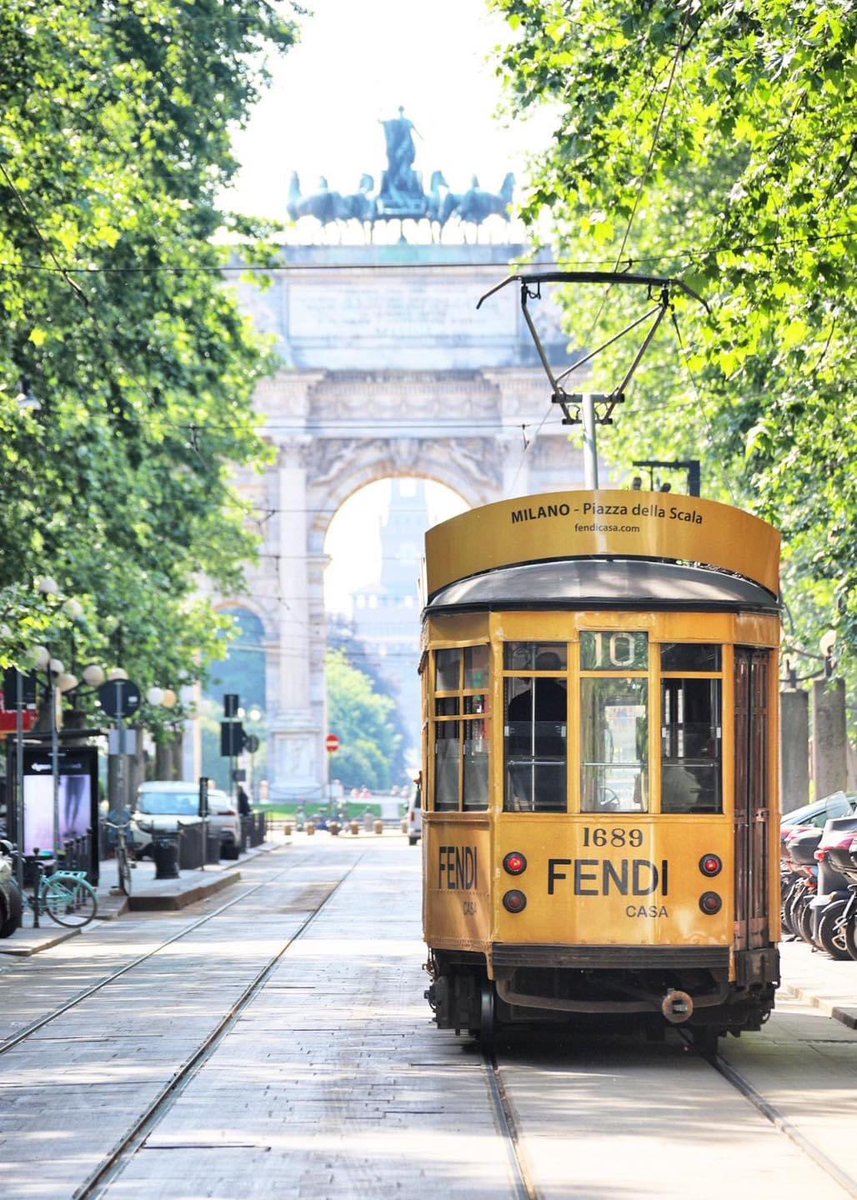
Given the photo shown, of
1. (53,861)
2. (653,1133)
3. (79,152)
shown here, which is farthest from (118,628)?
(653,1133)

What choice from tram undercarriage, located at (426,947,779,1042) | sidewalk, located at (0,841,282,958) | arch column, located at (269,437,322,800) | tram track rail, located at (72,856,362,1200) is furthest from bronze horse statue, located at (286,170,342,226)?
tram undercarriage, located at (426,947,779,1042)

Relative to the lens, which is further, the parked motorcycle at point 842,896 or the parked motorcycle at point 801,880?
the parked motorcycle at point 801,880

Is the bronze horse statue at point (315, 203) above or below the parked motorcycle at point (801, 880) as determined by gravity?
above

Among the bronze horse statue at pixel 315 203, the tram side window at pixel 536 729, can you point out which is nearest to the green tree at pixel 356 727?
the bronze horse statue at pixel 315 203

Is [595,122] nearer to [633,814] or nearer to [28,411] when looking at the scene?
[633,814]

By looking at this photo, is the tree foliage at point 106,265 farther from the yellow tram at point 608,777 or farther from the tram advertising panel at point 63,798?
the yellow tram at point 608,777

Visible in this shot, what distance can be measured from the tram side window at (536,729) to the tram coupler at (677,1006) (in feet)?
3.78

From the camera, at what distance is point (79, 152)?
83.8 ft

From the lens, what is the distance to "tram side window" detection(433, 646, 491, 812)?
1317 cm

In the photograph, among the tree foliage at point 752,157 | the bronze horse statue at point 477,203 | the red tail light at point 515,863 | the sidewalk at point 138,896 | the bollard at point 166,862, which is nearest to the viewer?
the red tail light at point 515,863

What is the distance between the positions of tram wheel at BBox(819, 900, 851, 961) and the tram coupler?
8.58m

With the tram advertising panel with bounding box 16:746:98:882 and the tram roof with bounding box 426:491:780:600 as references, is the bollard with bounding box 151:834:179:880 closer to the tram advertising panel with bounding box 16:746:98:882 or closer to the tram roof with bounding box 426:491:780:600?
the tram advertising panel with bounding box 16:746:98:882

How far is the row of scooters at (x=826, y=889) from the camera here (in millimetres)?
20250

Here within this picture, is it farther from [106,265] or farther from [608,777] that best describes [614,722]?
[106,265]
